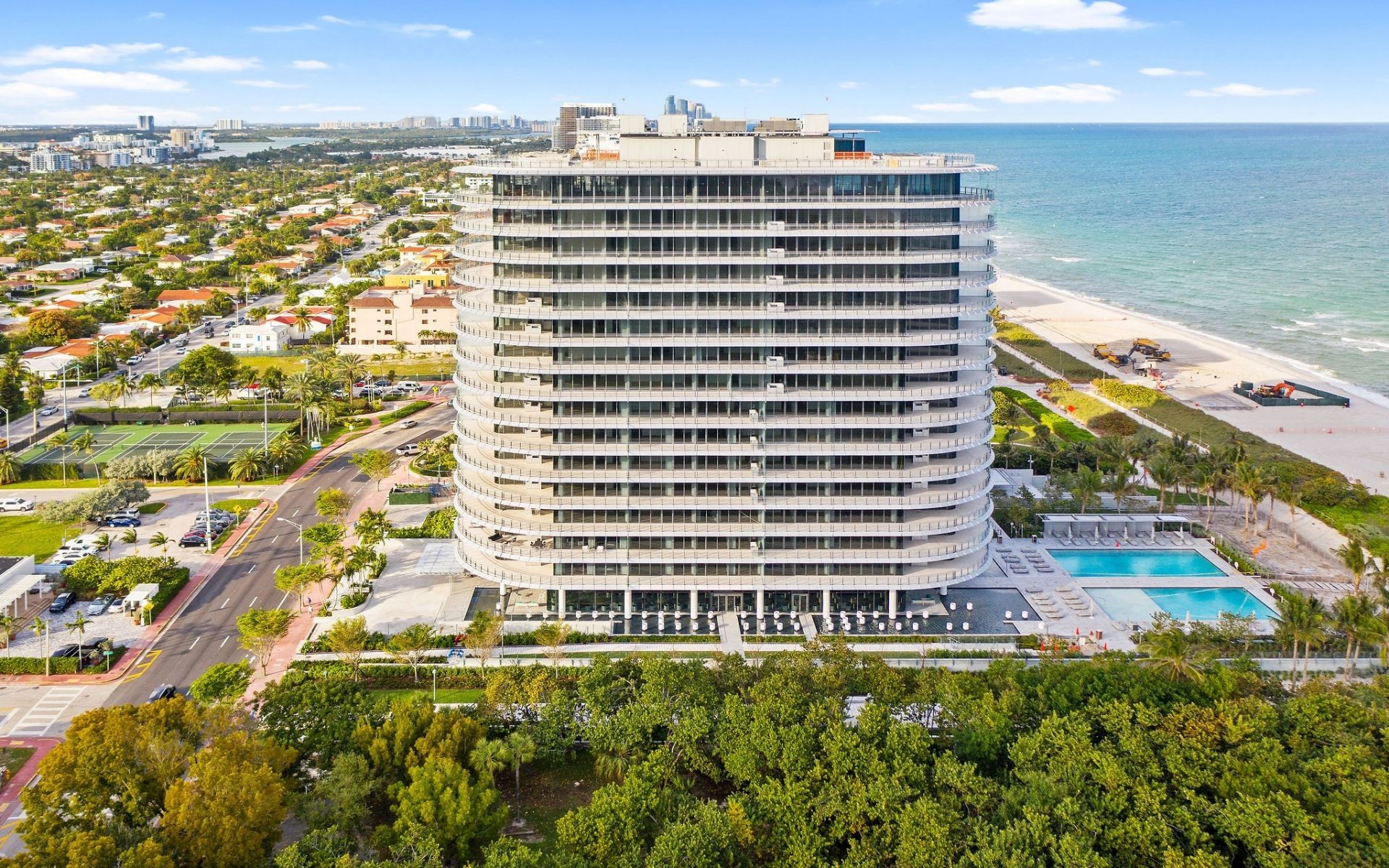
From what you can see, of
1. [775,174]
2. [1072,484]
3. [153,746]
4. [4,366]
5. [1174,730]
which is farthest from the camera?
[4,366]

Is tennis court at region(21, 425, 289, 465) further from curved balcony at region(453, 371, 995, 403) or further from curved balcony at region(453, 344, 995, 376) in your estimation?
curved balcony at region(453, 344, 995, 376)

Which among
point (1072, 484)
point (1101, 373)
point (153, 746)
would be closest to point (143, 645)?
point (153, 746)

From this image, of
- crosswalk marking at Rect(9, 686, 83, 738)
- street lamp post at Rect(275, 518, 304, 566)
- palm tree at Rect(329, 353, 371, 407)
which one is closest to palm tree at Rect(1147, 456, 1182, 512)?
street lamp post at Rect(275, 518, 304, 566)

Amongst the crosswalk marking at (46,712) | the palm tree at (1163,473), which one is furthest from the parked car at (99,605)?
the palm tree at (1163,473)

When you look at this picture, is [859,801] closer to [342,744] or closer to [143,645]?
[342,744]

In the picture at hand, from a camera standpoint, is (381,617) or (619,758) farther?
(381,617)

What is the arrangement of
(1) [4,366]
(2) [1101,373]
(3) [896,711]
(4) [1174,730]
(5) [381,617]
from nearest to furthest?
(4) [1174,730] → (3) [896,711] → (5) [381,617] → (1) [4,366] → (2) [1101,373]

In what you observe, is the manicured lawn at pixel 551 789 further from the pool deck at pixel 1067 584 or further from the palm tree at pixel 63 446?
the palm tree at pixel 63 446

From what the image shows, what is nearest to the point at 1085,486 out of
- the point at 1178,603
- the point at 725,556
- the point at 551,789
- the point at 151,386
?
the point at 1178,603
